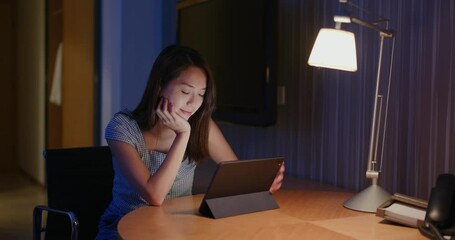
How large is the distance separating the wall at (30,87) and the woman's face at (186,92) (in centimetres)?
418

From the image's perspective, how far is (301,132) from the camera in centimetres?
265

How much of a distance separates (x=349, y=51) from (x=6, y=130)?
610 cm

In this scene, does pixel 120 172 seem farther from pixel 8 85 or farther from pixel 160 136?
pixel 8 85

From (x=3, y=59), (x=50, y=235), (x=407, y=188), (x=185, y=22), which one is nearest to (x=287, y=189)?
(x=407, y=188)

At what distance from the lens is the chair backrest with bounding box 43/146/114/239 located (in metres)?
2.01

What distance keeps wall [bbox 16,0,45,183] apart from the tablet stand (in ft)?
14.7

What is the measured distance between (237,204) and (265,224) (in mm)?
141

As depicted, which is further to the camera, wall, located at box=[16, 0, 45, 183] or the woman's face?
wall, located at box=[16, 0, 45, 183]

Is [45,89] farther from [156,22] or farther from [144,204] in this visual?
[144,204]

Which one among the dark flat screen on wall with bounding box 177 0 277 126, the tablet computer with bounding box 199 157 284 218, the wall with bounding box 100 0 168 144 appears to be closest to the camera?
the tablet computer with bounding box 199 157 284 218

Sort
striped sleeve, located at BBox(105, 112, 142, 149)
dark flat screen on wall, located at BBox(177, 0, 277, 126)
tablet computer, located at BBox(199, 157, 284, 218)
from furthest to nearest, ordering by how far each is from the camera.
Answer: dark flat screen on wall, located at BBox(177, 0, 277, 126), striped sleeve, located at BBox(105, 112, 142, 149), tablet computer, located at BBox(199, 157, 284, 218)

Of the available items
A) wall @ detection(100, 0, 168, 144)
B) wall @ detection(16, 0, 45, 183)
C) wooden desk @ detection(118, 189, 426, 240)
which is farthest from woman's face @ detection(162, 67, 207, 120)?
wall @ detection(16, 0, 45, 183)

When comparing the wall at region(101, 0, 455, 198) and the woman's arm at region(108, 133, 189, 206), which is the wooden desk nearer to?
the woman's arm at region(108, 133, 189, 206)

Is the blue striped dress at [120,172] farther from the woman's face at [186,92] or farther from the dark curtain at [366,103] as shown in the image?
the dark curtain at [366,103]
